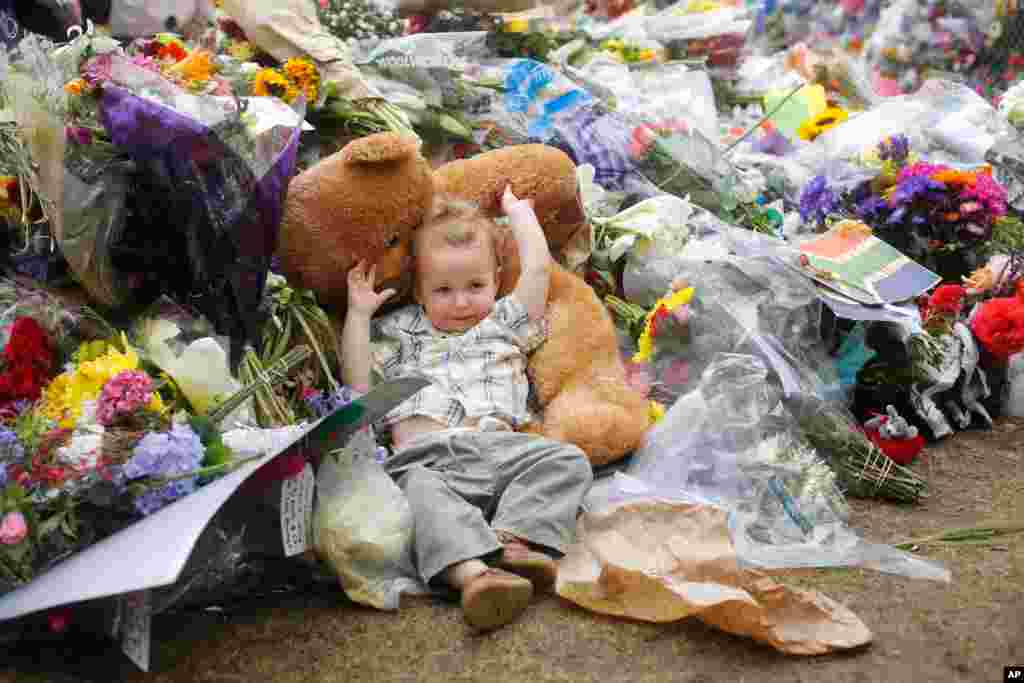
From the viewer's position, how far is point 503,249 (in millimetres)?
3080

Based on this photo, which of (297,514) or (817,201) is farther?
(817,201)

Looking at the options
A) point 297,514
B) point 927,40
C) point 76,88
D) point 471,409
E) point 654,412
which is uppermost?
point 76,88

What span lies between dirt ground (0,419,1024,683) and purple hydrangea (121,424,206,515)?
28 cm

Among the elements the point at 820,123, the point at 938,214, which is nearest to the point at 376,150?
the point at 938,214

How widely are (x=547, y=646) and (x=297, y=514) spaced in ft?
1.88

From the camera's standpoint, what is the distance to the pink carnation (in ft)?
7.20

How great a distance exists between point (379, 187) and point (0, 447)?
117 centimetres

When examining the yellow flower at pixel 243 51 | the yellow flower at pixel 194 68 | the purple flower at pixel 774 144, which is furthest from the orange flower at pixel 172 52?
the purple flower at pixel 774 144

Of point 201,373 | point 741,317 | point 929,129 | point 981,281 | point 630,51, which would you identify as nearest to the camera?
point 201,373

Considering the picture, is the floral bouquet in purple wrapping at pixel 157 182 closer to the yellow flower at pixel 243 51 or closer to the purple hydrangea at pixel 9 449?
the purple hydrangea at pixel 9 449

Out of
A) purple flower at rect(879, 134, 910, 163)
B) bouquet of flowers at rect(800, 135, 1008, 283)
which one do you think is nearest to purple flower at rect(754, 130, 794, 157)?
purple flower at rect(879, 134, 910, 163)

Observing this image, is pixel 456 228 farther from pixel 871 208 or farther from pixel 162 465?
pixel 871 208

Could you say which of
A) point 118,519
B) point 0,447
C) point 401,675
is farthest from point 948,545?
point 0,447

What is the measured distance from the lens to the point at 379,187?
2.90 meters
